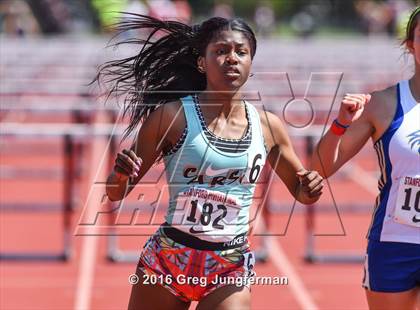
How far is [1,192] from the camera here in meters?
12.4

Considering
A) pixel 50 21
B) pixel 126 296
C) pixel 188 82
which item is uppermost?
pixel 188 82

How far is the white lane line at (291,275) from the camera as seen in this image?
752 cm

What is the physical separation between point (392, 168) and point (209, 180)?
2.59 ft

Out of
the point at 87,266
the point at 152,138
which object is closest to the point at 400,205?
the point at 152,138

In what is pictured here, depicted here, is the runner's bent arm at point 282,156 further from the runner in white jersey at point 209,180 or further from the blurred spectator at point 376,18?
the blurred spectator at point 376,18

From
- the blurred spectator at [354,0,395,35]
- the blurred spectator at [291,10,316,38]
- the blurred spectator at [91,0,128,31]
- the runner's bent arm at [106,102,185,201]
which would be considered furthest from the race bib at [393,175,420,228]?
the blurred spectator at [291,10,316,38]

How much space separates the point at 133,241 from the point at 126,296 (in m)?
2.07

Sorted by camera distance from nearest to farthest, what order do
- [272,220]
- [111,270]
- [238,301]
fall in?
[238,301]
[111,270]
[272,220]

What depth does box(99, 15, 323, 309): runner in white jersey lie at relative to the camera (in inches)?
161

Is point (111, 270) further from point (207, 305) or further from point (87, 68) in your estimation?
point (87, 68)

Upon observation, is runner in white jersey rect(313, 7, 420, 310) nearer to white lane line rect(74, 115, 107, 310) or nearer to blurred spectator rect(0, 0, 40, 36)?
white lane line rect(74, 115, 107, 310)

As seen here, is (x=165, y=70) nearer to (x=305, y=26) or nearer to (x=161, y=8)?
(x=161, y=8)

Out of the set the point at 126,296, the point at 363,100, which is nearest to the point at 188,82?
the point at 363,100

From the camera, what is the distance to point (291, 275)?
8391 mm
